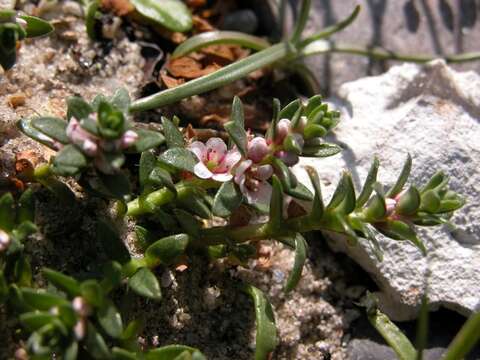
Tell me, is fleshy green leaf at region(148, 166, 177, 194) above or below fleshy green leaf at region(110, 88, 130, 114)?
below

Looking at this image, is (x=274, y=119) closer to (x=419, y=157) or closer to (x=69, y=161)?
(x=69, y=161)

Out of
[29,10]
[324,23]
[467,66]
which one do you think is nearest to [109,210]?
[29,10]

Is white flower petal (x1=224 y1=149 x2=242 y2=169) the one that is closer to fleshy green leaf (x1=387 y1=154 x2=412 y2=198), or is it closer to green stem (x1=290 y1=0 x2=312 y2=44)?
fleshy green leaf (x1=387 y1=154 x2=412 y2=198)

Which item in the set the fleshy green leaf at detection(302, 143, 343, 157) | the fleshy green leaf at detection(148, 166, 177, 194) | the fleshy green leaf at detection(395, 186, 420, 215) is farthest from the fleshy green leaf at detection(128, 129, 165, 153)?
the fleshy green leaf at detection(395, 186, 420, 215)

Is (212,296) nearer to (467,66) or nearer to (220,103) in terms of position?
(220,103)

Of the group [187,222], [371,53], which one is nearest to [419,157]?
[371,53]

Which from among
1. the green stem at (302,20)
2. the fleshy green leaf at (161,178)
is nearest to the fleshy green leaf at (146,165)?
the fleshy green leaf at (161,178)
